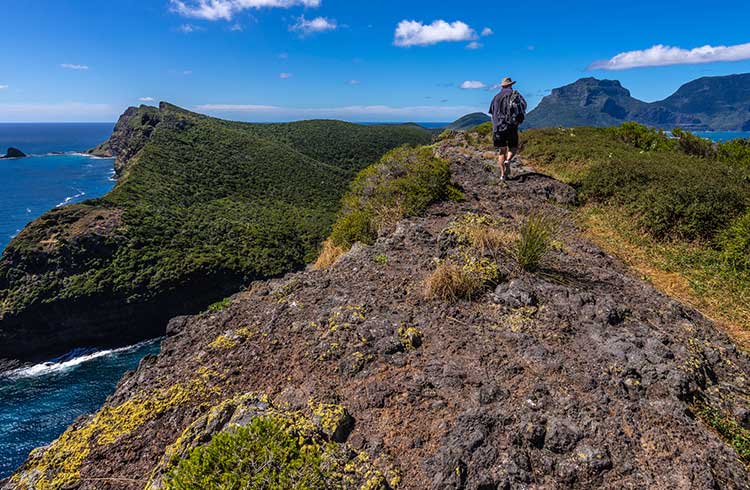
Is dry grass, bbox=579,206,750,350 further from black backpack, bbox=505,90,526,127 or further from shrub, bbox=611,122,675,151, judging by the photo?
shrub, bbox=611,122,675,151

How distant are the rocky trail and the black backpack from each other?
443 cm

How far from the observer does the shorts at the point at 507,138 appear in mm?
8953

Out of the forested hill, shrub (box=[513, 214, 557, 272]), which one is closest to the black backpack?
shrub (box=[513, 214, 557, 272])

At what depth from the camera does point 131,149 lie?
84.9 m

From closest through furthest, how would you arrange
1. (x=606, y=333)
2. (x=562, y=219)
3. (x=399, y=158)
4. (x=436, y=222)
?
(x=606, y=333)
(x=436, y=222)
(x=562, y=219)
(x=399, y=158)

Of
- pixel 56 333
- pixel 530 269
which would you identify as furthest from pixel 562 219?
pixel 56 333

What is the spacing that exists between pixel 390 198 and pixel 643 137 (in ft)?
47.6

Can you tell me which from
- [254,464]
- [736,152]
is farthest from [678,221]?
[736,152]

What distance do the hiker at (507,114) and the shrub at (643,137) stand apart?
1030 centimetres

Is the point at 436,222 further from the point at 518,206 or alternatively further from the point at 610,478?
the point at 610,478

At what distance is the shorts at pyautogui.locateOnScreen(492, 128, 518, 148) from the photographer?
895 centimetres

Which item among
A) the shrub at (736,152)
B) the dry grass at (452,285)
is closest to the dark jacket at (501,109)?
the dry grass at (452,285)

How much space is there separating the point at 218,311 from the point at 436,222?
4.26 metres

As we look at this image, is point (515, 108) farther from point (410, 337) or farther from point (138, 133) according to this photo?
point (138, 133)
